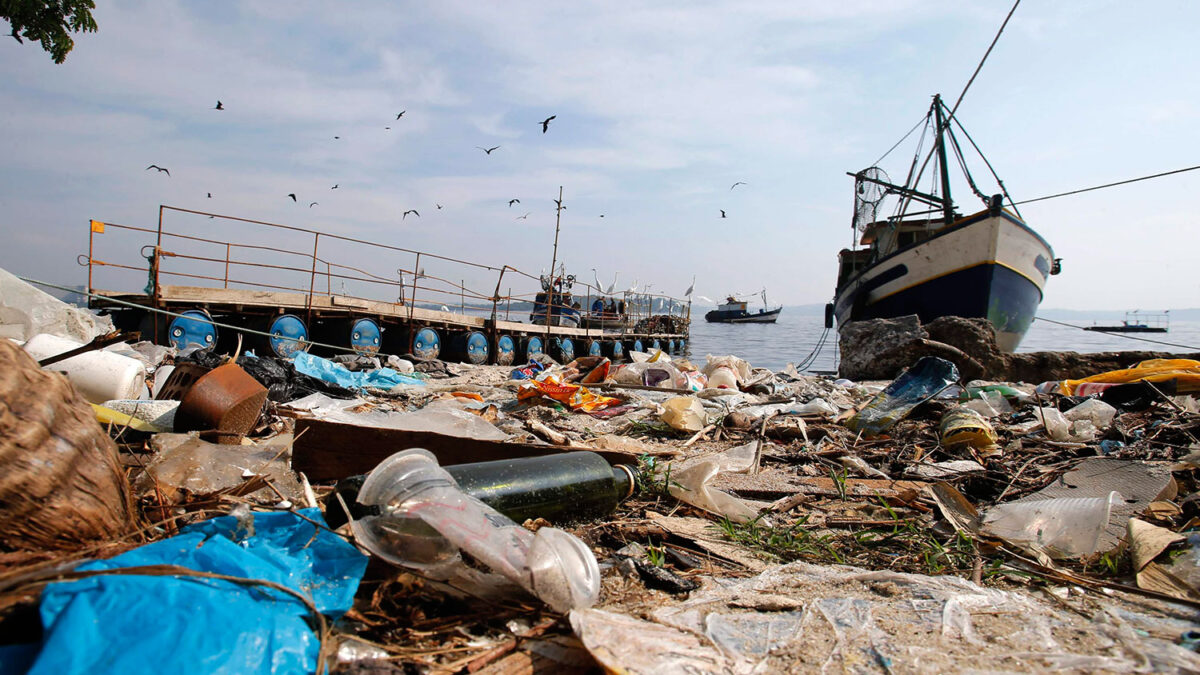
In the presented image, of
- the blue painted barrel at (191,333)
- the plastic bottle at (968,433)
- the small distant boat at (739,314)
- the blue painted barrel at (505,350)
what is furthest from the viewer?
the small distant boat at (739,314)

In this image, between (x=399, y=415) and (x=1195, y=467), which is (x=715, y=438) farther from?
(x=1195, y=467)

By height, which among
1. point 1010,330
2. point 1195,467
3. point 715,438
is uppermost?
point 1010,330

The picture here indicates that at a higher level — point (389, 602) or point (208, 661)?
point (208, 661)

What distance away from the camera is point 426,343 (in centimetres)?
1416

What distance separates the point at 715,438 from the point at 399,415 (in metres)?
2.46

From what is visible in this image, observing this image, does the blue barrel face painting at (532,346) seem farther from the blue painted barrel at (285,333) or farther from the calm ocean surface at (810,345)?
the calm ocean surface at (810,345)

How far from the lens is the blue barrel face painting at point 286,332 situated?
10867mm

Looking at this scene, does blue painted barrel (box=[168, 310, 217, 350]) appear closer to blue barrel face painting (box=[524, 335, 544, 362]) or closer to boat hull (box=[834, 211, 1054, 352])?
blue barrel face painting (box=[524, 335, 544, 362])

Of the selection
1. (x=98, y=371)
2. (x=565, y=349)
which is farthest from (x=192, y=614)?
(x=565, y=349)

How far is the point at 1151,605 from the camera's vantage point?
1.70 meters

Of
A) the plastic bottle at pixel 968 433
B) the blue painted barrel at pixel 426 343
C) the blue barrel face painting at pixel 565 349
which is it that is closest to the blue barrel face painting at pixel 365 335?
the blue painted barrel at pixel 426 343

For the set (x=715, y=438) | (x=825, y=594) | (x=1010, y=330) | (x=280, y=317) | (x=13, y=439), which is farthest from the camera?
(x=1010, y=330)

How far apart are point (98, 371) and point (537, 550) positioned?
3758mm

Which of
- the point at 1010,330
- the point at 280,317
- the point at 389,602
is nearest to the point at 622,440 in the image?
the point at 389,602
